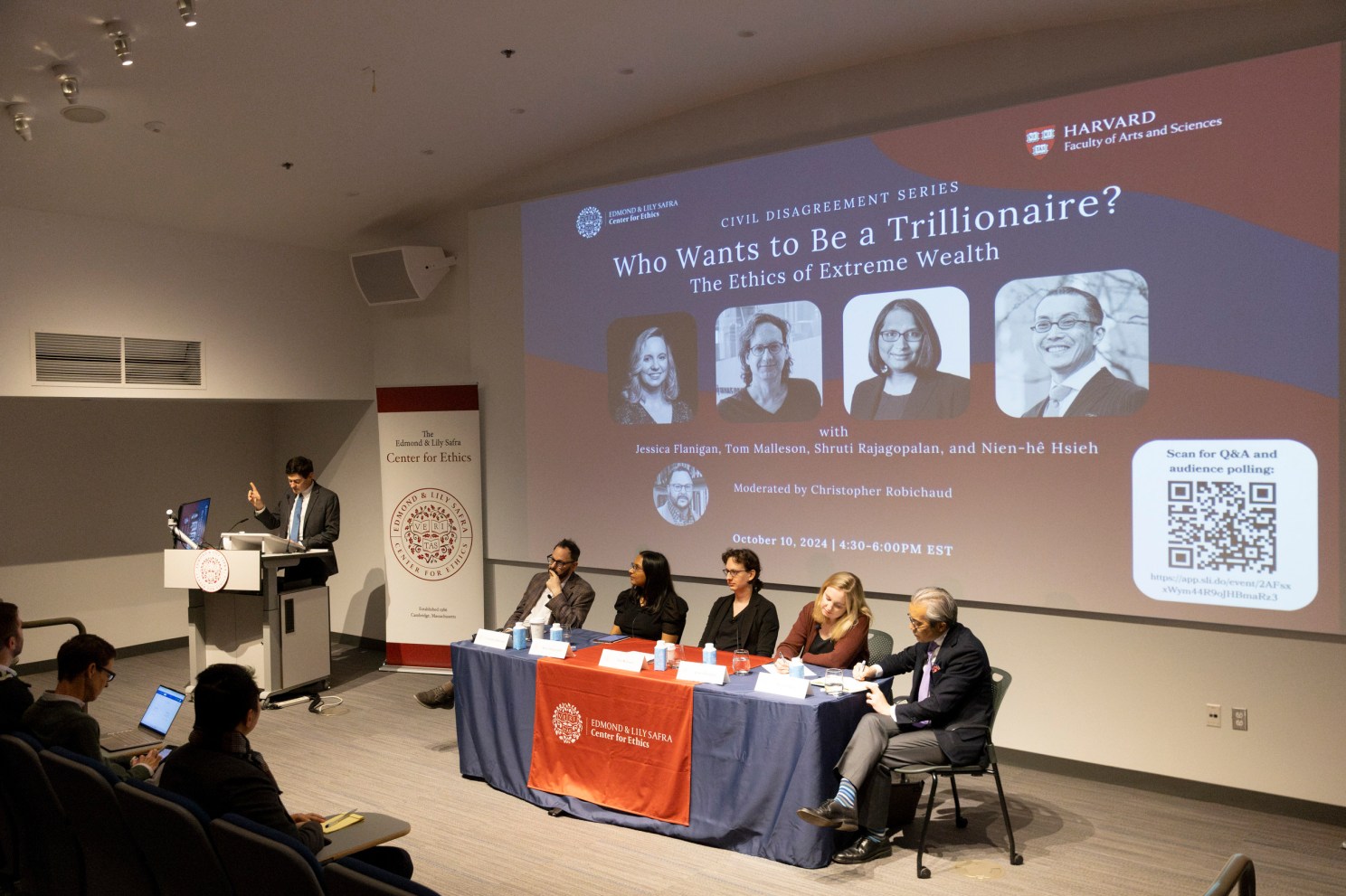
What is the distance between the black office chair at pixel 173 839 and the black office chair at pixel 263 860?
0.03 metres

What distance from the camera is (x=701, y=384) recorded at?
597cm

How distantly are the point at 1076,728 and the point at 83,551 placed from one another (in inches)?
273

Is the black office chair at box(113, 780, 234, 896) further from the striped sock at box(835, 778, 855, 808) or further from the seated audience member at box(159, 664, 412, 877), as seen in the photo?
the striped sock at box(835, 778, 855, 808)

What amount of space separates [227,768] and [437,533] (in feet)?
15.0

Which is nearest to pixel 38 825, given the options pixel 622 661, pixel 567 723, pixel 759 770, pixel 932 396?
pixel 567 723

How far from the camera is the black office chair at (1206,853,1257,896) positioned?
1892mm

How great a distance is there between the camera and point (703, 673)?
407 cm

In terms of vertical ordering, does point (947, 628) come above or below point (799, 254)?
below

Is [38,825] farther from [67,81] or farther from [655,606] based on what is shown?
[67,81]

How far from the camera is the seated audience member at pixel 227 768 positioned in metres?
2.56

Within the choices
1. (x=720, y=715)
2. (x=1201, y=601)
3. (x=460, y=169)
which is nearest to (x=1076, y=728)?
(x=1201, y=601)

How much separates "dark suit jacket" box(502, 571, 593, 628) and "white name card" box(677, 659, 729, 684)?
4.24ft

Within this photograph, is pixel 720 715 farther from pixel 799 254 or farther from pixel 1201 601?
pixel 799 254

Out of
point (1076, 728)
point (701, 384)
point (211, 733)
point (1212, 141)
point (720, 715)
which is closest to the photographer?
point (211, 733)
